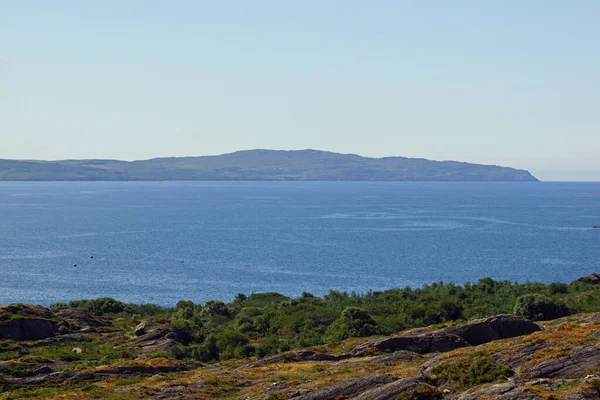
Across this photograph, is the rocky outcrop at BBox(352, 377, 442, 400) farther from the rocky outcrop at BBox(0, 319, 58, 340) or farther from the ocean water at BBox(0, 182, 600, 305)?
the ocean water at BBox(0, 182, 600, 305)

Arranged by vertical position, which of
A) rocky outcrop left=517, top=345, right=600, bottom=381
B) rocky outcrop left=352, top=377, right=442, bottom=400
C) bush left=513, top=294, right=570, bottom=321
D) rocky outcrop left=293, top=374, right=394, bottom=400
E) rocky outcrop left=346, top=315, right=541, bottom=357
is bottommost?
bush left=513, top=294, right=570, bottom=321

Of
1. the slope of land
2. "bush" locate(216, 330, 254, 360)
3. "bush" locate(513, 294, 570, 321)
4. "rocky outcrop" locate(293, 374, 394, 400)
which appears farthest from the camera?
"bush" locate(513, 294, 570, 321)

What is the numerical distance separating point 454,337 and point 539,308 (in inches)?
810

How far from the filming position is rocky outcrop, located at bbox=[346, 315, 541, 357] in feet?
129

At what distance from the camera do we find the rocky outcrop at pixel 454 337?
39375 mm

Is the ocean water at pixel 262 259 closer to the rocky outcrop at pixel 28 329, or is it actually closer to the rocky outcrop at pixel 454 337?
the rocky outcrop at pixel 28 329

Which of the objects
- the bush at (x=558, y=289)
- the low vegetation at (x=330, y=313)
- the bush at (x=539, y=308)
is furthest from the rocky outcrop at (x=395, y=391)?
the bush at (x=558, y=289)

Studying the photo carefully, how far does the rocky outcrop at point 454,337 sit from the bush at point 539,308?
621 inches

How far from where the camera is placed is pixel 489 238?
177625 millimetres

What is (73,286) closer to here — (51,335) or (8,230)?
(51,335)

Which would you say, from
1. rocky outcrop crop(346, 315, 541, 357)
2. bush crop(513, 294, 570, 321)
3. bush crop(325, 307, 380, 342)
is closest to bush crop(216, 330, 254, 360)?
bush crop(325, 307, 380, 342)

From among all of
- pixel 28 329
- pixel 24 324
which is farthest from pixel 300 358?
pixel 24 324

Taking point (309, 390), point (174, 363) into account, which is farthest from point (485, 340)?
point (174, 363)

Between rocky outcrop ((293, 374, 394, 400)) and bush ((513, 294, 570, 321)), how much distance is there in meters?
31.4
